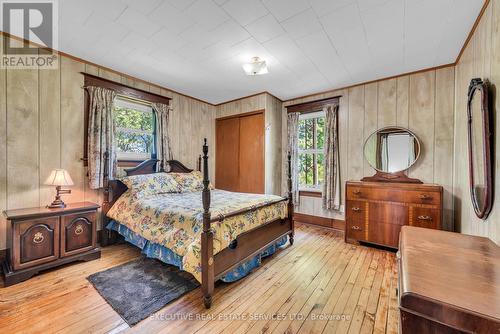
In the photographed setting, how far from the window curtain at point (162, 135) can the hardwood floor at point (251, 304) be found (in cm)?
175

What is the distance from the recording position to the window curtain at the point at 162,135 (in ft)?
12.2

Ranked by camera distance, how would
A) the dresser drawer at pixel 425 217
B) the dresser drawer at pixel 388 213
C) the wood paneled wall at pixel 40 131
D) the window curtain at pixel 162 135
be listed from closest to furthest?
the wood paneled wall at pixel 40 131 → the dresser drawer at pixel 425 217 → the dresser drawer at pixel 388 213 → the window curtain at pixel 162 135

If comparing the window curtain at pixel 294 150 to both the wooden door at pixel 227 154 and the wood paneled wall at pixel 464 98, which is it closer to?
the wooden door at pixel 227 154

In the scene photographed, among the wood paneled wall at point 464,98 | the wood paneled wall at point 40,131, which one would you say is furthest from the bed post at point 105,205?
the wood paneled wall at point 464,98

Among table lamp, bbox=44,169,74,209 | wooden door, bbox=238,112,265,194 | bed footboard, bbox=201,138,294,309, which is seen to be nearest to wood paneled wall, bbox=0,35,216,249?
table lamp, bbox=44,169,74,209

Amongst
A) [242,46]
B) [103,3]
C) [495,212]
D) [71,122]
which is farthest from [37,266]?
[495,212]

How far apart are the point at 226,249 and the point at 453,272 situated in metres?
1.59

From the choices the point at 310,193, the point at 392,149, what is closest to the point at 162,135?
the point at 310,193

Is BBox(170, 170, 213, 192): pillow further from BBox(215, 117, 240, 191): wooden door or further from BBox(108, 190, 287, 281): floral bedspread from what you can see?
BBox(215, 117, 240, 191): wooden door

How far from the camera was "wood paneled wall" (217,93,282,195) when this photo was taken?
4.10m

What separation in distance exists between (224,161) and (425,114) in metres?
3.62

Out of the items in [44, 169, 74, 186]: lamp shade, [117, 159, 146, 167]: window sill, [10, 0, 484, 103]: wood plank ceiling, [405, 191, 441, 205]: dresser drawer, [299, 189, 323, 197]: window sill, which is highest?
[10, 0, 484, 103]: wood plank ceiling

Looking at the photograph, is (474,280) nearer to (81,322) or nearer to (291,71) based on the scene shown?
(81,322)

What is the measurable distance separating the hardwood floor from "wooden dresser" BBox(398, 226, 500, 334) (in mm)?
875
